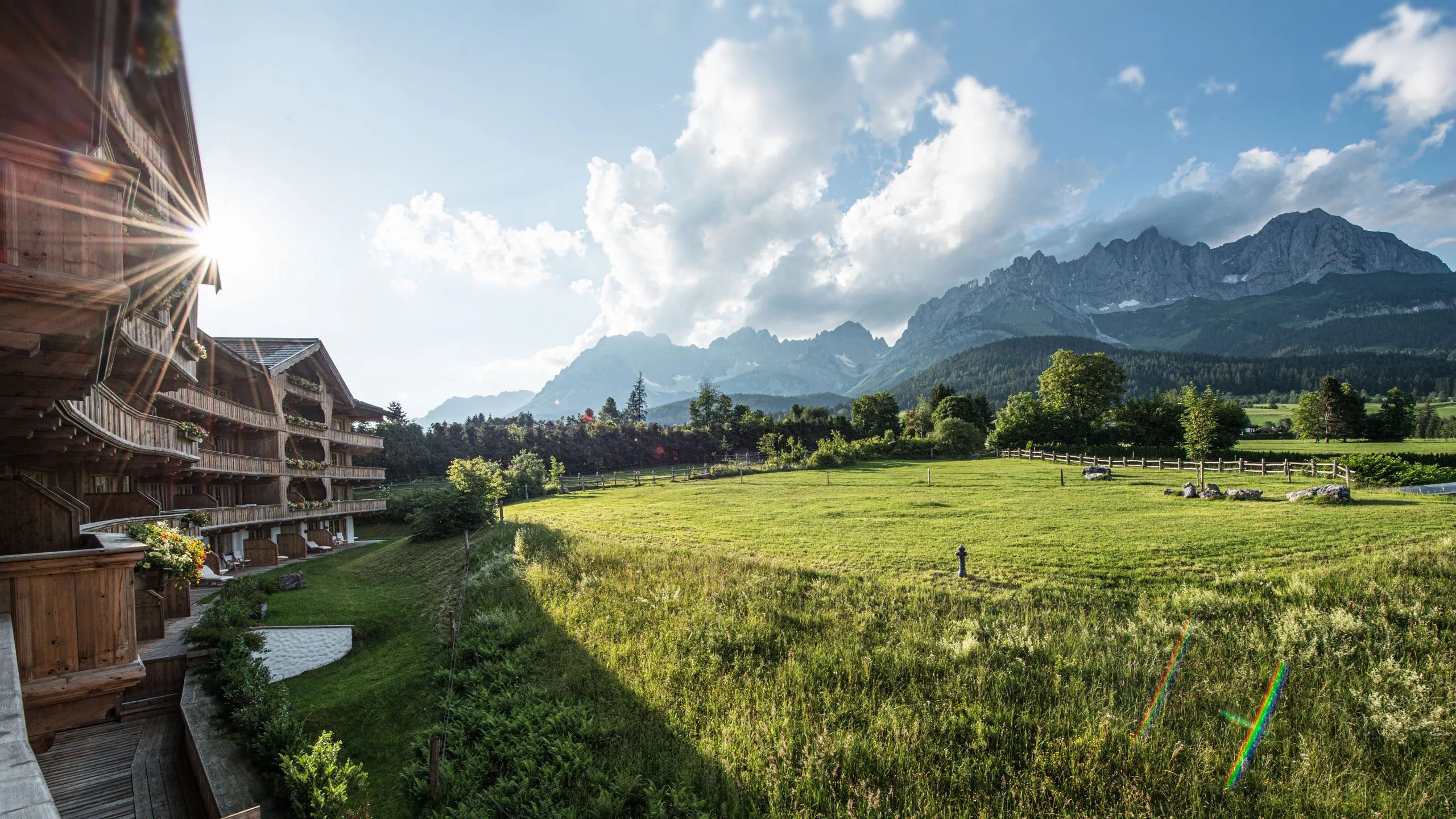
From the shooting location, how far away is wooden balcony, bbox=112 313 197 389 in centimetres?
1106

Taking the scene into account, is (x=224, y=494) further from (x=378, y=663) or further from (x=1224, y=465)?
(x=1224, y=465)

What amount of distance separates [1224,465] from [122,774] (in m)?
55.7

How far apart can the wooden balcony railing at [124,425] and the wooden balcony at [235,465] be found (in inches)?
221

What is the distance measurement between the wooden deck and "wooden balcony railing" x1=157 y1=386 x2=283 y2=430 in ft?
43.9

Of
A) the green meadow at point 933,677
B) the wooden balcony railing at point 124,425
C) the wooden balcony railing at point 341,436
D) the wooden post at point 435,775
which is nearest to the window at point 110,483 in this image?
the wooden balcony railing at point 124,425

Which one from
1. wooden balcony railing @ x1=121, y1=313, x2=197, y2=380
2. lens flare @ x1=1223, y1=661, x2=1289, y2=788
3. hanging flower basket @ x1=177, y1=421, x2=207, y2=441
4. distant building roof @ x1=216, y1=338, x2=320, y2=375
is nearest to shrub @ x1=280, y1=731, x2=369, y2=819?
wooden balcony railing @ x1=121, y1=313, x2=197, y2=380

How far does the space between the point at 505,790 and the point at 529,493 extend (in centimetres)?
4773

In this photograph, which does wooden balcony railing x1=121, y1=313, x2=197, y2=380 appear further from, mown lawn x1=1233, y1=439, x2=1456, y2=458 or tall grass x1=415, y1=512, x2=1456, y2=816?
mown lawn x1=1233, y1=439, x2=1456, y2=458

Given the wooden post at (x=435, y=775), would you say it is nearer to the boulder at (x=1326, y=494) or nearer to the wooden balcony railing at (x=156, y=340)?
the wooden balcony railing at (x=156, y=340)

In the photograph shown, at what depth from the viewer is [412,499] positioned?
42031 mm

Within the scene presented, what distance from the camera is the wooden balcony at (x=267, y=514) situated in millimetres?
23134

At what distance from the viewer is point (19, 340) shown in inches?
173

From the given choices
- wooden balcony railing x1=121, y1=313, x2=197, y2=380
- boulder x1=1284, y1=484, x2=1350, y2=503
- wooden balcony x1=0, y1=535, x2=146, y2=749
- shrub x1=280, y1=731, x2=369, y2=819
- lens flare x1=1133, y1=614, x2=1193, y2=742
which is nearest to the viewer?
wooden balcony x1=0, y1=535, x2=146, y2=749

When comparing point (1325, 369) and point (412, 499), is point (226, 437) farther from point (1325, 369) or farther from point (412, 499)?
point (1325, 369)
